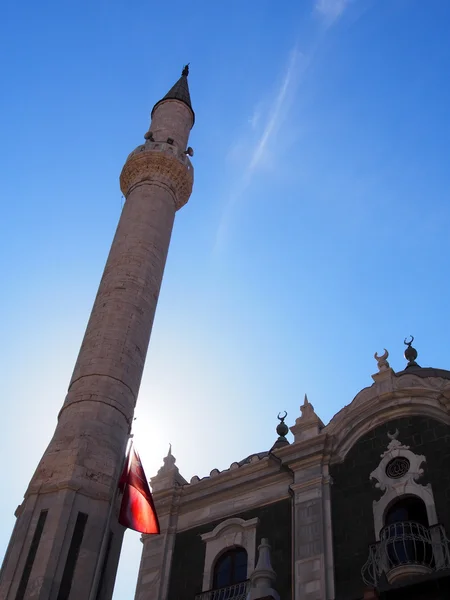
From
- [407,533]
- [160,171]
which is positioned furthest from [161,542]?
[160,171]

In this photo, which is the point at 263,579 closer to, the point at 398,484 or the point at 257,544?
the point at 257,544

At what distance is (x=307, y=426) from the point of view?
66.5 ft

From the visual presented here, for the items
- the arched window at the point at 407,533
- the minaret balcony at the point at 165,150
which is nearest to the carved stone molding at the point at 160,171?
the minaret balcony at the point at 165,150

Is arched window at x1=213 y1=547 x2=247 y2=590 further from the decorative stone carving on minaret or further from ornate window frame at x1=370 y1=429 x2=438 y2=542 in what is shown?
ornate window frame at x1=370 y1=429 x2=438 y2=542

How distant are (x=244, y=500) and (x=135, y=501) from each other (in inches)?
128

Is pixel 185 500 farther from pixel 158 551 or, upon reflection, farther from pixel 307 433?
pixel 307 433

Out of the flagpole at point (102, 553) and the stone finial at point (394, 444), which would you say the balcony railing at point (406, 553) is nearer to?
the stone finial at point (394, 444)

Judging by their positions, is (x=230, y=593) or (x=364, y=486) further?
(x=364, y=486)

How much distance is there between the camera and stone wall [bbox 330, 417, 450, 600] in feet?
55.4

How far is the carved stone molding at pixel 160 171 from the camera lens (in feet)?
85.6

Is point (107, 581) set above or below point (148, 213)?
below

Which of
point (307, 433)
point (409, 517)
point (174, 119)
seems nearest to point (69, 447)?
point (307, 433)

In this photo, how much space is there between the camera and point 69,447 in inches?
701

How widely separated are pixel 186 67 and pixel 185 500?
64.6 feet
